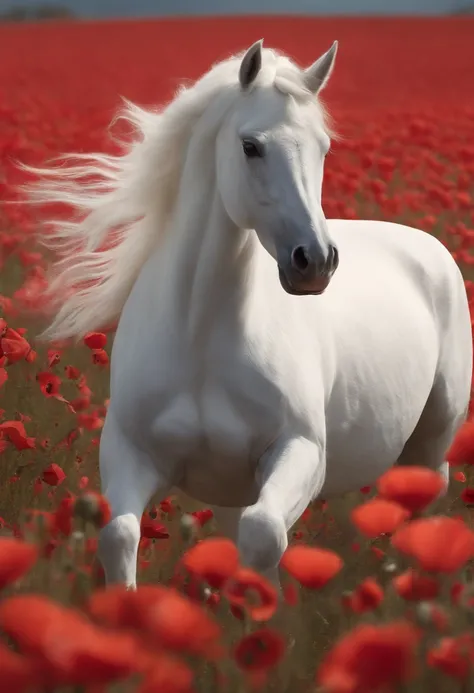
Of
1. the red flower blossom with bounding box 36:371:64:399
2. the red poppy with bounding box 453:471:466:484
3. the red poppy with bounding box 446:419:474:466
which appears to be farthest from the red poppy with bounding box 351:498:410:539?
the red poppy with bounding box 453:471:466:484

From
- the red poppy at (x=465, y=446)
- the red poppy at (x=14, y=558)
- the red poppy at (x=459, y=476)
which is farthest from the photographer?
the red poppy at (x=459, y=476)

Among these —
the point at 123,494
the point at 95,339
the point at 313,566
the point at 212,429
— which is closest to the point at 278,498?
the point at 212,429

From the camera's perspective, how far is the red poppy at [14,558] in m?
1.61

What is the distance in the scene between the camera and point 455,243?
303 inches

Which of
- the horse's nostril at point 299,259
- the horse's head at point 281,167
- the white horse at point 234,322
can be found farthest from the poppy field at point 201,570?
the horse's nostril at point 299,259

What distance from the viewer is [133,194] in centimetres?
303

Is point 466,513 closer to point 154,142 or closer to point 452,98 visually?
point 154,142

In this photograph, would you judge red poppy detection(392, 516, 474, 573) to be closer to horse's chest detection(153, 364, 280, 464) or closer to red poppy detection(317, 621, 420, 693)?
red poppy detection(317, 621, 420, 693)

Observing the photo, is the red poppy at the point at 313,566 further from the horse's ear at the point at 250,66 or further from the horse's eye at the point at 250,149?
the horse's ear at the point at 250,66

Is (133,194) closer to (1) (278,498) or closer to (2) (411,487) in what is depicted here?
(1) (278,498)

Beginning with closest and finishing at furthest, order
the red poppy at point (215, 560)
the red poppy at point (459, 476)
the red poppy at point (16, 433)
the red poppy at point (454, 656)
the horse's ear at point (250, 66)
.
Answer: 1. the red poppy at point (454, 656)
2. the red poppy at point (215, 560)
3. the horse's ear at point (250, 66)
4. the red poppy at point (16, 433)
5. the red poppy at point (459, 476)

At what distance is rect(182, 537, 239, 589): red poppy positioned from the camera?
1.84 m

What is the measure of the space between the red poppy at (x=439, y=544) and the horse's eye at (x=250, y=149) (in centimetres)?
106

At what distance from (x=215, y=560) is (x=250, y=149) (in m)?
1.05
